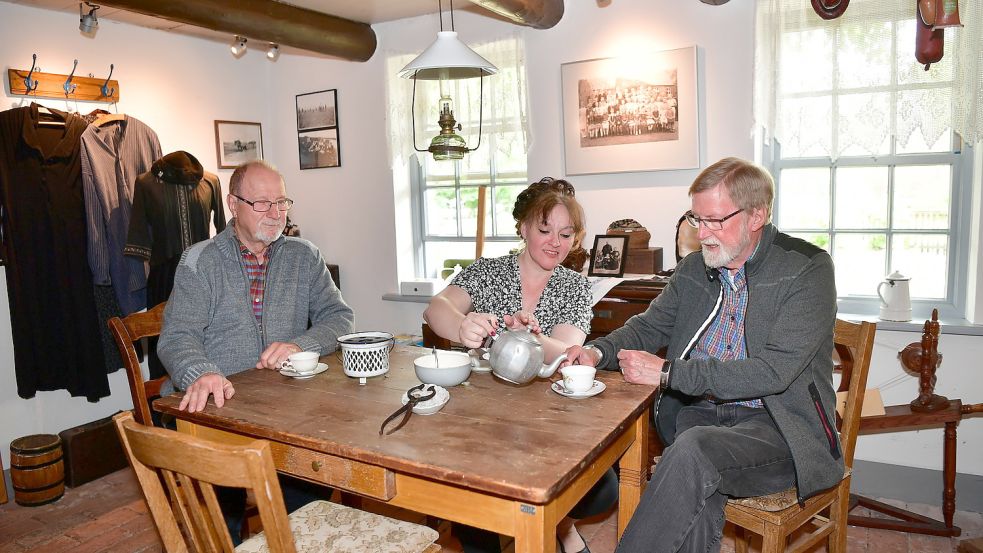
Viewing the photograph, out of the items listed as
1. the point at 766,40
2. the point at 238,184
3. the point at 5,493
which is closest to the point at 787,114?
the point at 766,40

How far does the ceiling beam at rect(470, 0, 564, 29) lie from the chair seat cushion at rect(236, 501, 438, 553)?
2.40 m

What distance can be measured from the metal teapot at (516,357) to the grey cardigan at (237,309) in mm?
793

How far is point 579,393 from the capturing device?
5.92ft

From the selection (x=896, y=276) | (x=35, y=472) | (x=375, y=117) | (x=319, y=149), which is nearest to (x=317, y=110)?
(x=319, y=149)

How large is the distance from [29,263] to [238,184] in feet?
6.04

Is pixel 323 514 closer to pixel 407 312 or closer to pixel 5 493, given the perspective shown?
pixel 5 493

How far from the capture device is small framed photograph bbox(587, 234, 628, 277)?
3641mm

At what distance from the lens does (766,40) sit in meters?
3.40

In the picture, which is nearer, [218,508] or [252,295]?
[218,508]

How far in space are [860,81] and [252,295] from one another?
9.38ft

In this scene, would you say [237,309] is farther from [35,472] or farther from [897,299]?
[897,299]

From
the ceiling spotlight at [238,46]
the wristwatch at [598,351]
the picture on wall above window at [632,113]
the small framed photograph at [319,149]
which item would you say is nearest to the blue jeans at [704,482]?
the wristwatch at [598,351]

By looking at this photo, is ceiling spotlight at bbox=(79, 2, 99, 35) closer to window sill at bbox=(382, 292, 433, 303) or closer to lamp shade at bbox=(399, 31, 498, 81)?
lamp shade at bbox=(399, 31, 498, 81)

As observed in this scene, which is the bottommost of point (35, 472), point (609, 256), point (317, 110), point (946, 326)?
point (35, 472)
